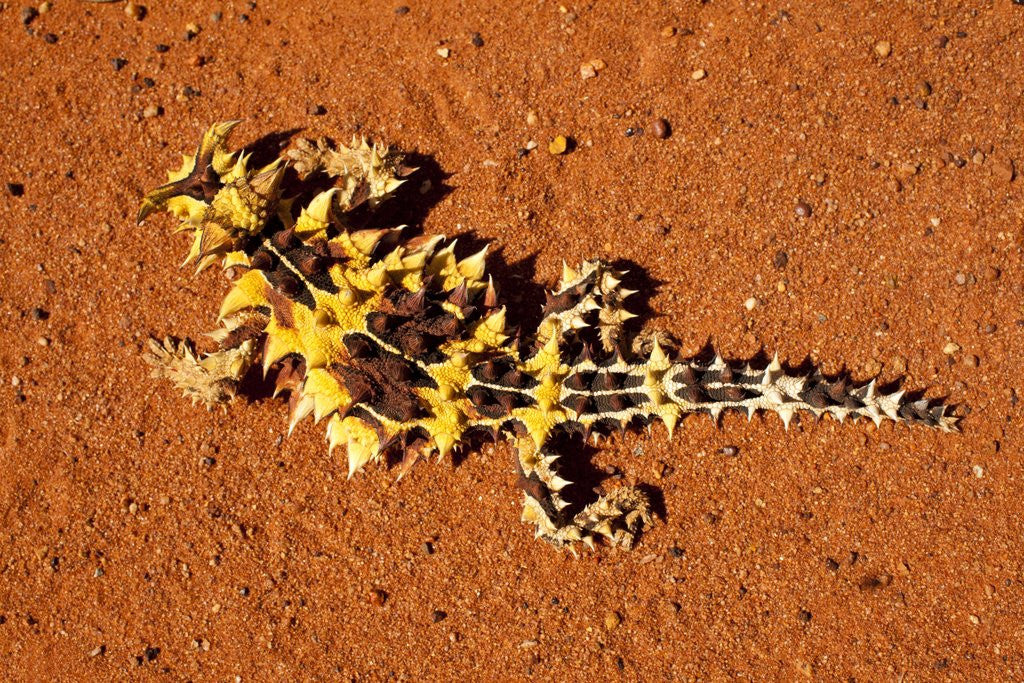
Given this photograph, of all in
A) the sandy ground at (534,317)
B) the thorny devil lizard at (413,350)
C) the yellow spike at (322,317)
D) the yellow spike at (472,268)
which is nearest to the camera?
the yellow spike at (322,317)

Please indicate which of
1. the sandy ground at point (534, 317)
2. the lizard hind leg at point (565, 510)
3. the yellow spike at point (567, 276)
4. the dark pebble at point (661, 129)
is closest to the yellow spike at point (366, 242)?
the sandy ground at point (534, 317)

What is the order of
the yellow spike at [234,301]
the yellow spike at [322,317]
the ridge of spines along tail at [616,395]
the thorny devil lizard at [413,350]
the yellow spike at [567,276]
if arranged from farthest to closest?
the yellow spike at [567,276], the ridge of spines along tail at [616,395], the yellow spike at [234,301], the thorny devil lizard at [413,350], the yellow spike at [322,317]

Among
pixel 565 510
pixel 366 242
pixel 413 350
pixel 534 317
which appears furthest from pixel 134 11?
pixel 565 510

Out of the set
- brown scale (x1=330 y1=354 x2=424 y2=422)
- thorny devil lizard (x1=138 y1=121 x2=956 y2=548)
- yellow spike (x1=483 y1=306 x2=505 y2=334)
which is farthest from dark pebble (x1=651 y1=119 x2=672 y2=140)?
brown scale (x1=330 y1=354 x2=424 y2=422)

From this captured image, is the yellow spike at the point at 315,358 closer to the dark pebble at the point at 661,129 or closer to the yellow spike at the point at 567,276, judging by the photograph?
the yellow spike at the point at 567,276

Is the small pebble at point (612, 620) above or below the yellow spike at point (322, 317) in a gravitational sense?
below

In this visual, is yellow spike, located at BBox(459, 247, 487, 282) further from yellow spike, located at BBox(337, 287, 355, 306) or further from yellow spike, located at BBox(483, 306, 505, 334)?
yellow spike, located at BBox(337, 287, 355, 306)
